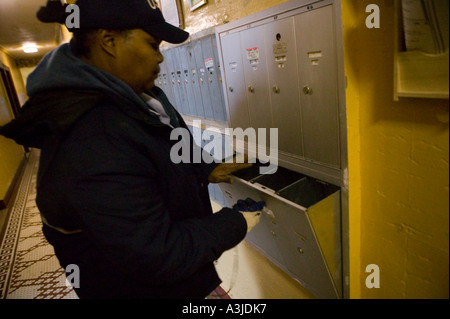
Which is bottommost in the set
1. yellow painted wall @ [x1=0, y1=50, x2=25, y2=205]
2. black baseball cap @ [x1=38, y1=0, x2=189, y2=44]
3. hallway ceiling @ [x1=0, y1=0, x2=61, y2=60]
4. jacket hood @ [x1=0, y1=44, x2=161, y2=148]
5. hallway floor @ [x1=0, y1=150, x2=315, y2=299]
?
hallway floor @ [x1=0, y1=150, x2=315, y2=299]

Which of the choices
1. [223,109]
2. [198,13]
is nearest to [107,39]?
[223,109]

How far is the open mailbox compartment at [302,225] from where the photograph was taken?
142cm

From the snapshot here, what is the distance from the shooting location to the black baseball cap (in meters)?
0.85

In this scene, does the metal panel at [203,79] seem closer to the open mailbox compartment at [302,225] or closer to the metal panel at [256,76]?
the metal panel at [256,76]

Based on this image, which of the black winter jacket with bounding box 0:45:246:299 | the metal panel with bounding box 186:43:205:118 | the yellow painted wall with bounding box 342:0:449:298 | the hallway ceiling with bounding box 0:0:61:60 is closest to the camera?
the black winter jacket with bounding box 0:45:246:299

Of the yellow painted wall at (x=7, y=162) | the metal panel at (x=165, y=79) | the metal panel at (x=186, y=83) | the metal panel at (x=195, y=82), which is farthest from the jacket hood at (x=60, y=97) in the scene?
the yellow painted wall at (x=7, y=162)

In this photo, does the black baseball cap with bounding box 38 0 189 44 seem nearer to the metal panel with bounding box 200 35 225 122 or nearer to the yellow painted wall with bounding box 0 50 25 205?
the metal panel with bounding box 200 35 225 122

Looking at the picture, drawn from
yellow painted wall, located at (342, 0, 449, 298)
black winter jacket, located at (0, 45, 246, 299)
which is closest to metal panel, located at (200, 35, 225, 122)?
yellow painted wall, located at (342, 0, 449, 298)

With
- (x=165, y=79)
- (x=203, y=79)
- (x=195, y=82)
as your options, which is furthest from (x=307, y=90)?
(x=165, y=79)

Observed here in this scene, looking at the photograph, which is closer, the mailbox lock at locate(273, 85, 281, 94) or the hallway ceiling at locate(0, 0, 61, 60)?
the mailbox lock at locate(273, 85, 281, 94)

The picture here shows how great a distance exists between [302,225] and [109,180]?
1.00 meters

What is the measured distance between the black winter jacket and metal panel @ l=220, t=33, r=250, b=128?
1.01m

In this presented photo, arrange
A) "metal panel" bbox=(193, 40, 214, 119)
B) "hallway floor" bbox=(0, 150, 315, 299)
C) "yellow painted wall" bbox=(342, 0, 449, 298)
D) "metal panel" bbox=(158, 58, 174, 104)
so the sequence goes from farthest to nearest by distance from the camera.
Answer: "metal panel" bbox=(158, 58, 174, 104)
"metal panel" bbox=(193, 40, 214, 119)
"hallway floor" bbox=(0, 150, 315, 299)
"yellow painted wall" bbox=(342, 0, 449, 298)

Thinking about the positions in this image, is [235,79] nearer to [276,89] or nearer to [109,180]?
[276,89]
